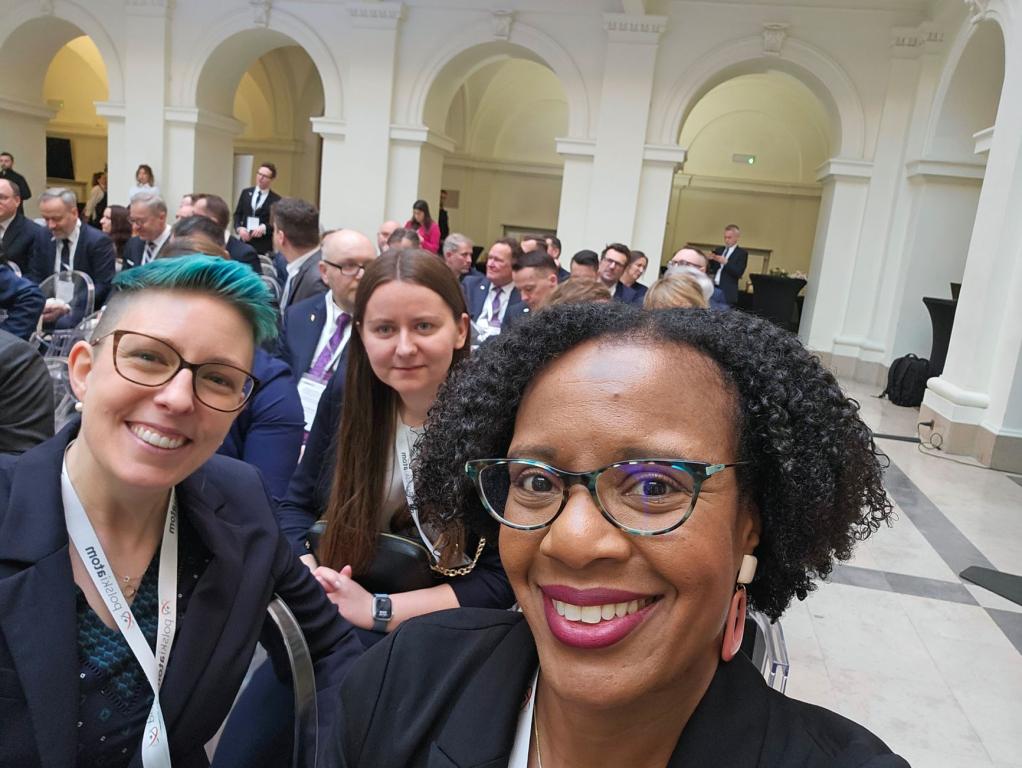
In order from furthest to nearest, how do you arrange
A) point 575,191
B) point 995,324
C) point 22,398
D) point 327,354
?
point 575,191, point 995,324, point 327,354, point 22,398

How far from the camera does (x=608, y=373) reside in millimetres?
1031

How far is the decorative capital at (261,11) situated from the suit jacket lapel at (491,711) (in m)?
14.1

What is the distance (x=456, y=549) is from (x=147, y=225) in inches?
219

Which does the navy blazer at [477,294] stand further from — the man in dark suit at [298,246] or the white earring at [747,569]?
the white earring at [747,569]

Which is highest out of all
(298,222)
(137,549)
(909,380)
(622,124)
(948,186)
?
(622,124)

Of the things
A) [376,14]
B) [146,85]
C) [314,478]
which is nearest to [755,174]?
[376,14]

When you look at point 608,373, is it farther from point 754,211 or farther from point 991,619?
point 754,211

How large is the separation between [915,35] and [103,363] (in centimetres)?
1300

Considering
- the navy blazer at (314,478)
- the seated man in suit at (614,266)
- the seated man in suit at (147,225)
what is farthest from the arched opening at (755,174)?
the navy blazer at (314,478)

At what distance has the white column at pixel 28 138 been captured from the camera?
1455 centimetres

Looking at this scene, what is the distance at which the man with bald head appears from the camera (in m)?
3.63

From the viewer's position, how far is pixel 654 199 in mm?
12305

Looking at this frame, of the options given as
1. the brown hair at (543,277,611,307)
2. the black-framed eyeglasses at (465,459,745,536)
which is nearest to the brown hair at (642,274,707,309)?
the brown hair at (543,277,611,307)

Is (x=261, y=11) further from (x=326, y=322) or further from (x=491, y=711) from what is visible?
(x=491, y=711)
